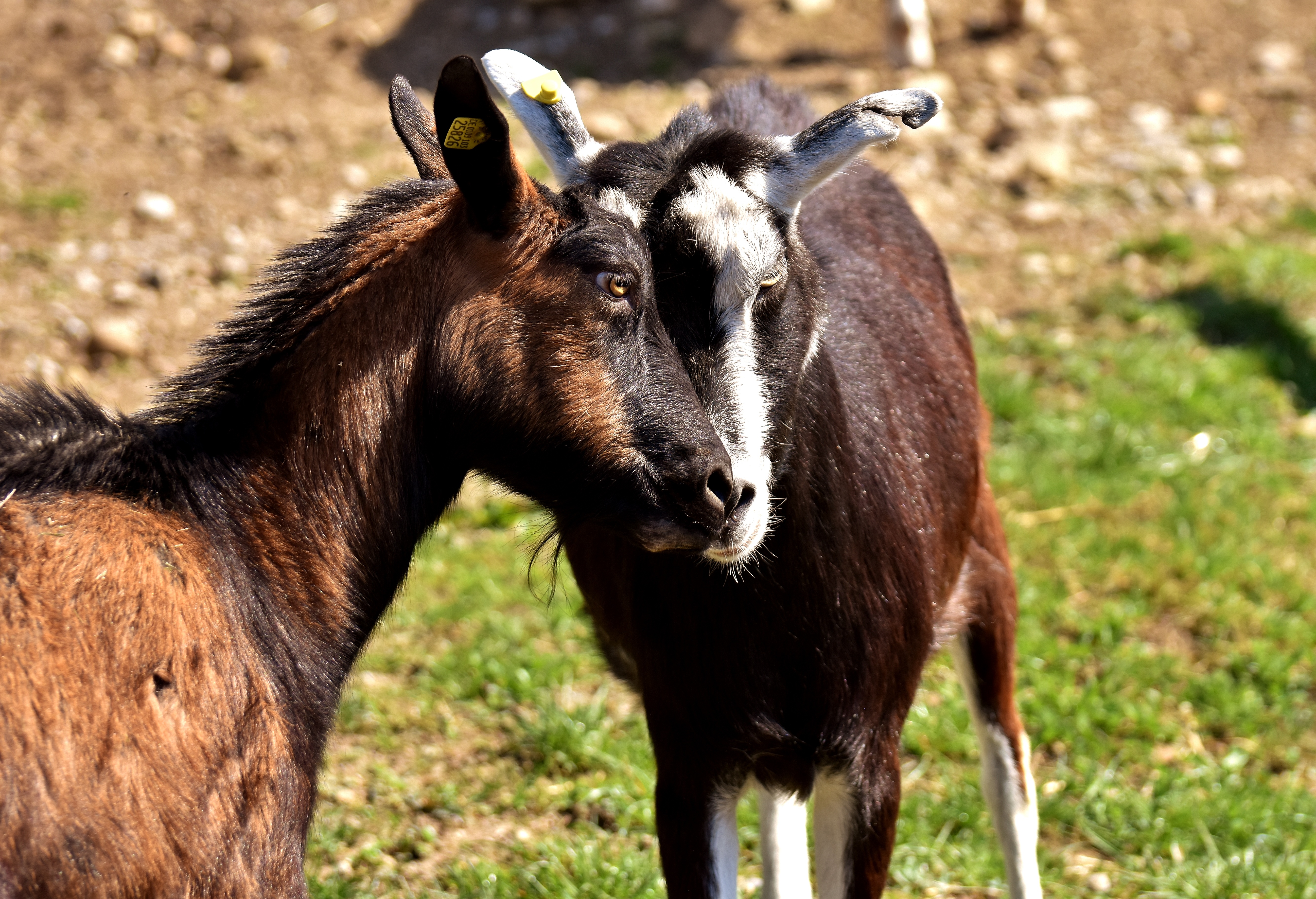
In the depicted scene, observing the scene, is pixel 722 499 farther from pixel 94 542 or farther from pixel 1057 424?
pixel 1057 424

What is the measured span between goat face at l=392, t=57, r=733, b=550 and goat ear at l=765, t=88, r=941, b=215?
517 mm

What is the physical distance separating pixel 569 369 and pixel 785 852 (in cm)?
167

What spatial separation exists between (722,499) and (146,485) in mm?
1112

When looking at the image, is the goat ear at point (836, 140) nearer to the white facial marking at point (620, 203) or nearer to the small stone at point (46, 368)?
the white facial marking at point (620, 203)

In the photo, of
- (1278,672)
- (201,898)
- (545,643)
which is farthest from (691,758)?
(1278,672)

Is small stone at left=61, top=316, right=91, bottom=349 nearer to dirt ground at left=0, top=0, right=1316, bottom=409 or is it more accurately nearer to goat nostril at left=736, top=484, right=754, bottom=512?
dirt ground at left=0, top=0, right=1316, bottom=409

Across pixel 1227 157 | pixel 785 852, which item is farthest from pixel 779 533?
pixel 1227 157

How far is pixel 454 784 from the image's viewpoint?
168 inches

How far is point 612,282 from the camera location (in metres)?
2.61

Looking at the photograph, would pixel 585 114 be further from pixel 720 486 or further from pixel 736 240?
pixel 720 486

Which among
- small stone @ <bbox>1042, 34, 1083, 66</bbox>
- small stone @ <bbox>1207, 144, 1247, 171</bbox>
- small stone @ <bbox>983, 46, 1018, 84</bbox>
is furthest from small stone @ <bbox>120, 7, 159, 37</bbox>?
small stone @ <bbox>1207, 144, 1247, 171</bbox>

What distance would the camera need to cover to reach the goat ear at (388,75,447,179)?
285 cm

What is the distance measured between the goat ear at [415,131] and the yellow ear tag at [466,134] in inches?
12.9

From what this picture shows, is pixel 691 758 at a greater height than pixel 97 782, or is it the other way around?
pixel 97 782
